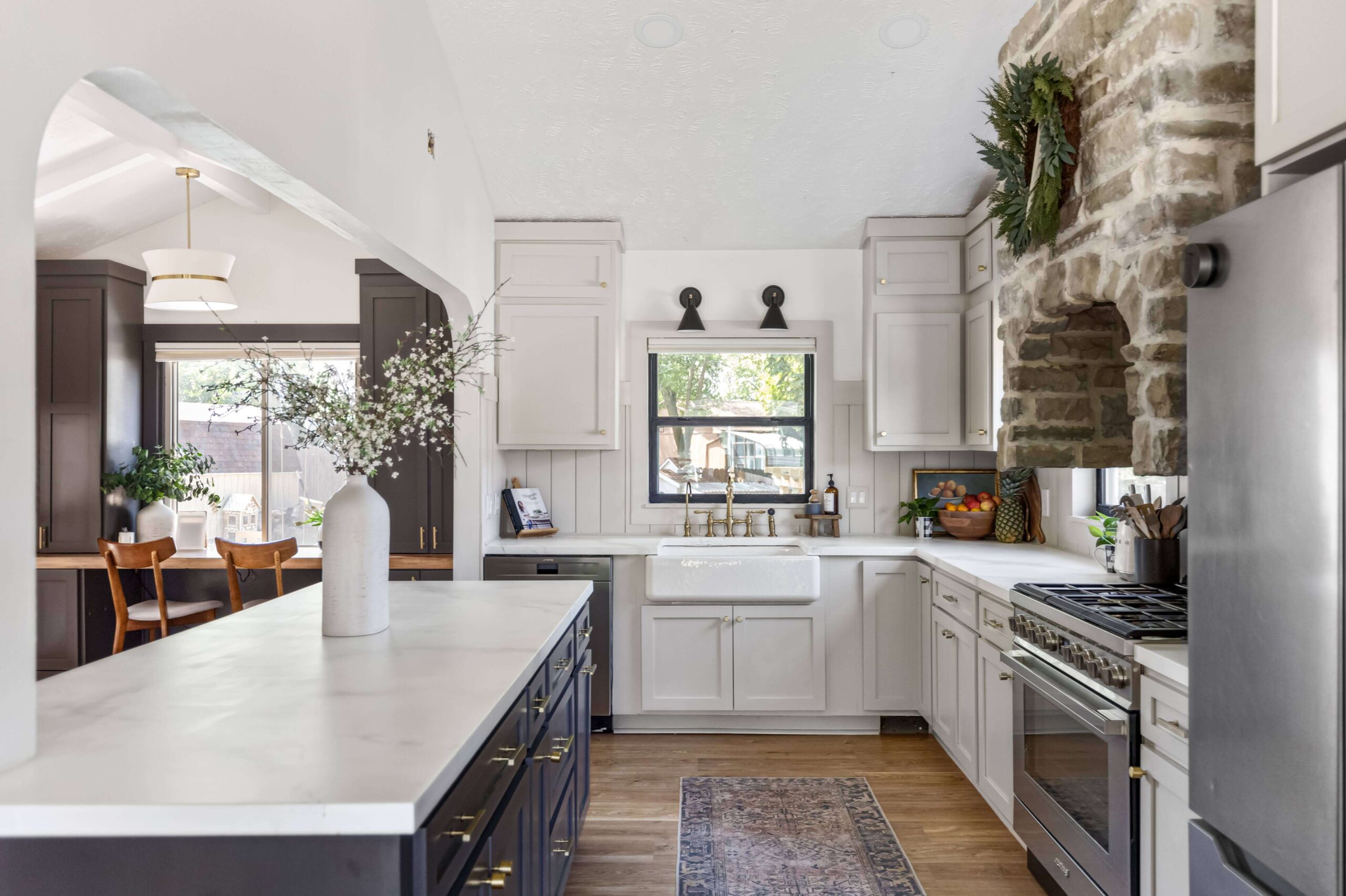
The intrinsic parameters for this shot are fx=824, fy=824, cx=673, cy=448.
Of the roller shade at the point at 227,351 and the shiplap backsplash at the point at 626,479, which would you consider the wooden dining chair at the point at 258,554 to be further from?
the roller shade at the point at 227,351

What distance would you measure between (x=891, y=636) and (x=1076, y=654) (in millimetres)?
1783

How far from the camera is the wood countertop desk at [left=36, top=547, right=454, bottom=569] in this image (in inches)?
161

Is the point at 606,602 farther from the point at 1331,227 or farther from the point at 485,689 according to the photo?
the point at 1331,227

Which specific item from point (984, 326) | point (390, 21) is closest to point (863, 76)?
point (984, 326)

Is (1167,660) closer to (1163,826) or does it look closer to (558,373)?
(1163,826)

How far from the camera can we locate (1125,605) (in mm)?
2188

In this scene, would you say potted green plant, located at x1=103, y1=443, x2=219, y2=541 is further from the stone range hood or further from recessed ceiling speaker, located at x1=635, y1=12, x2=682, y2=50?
the stone range hood

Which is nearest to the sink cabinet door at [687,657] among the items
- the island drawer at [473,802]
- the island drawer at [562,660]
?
the island drawer at [562,660]

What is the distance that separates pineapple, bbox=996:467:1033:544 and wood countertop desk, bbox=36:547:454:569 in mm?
2708

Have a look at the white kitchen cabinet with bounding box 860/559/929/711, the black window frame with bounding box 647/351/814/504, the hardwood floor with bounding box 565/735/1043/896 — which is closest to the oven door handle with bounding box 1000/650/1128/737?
the hardwood floor with bounding box 565/735/1043/896

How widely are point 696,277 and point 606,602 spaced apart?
1.83 m

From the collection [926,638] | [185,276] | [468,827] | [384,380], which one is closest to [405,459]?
[384,380]

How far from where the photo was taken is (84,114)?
3.16 meters

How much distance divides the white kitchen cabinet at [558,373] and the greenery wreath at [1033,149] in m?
2.03
